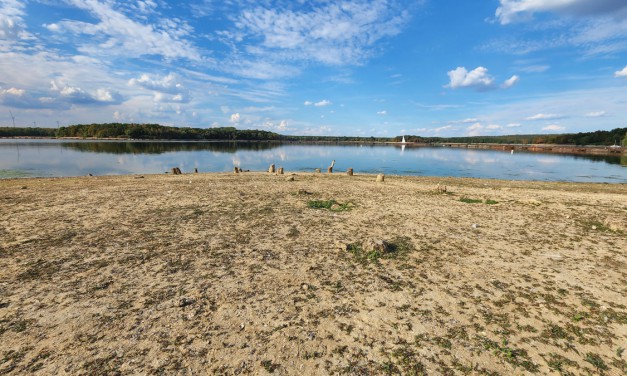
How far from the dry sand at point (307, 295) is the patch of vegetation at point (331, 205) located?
2107mm

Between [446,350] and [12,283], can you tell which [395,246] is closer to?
[446,350]

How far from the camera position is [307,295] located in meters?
6.40

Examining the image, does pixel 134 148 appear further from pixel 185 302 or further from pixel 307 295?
pixel 307 295

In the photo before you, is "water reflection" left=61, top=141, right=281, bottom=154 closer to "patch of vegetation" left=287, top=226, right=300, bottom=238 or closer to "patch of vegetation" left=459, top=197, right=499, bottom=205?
"patch of vegetation" left=287, top=226, right=300, bottom=238

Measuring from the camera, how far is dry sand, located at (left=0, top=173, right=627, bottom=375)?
455cm

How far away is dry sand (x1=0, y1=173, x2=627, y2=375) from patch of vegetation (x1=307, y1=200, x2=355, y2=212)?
211 centimetres

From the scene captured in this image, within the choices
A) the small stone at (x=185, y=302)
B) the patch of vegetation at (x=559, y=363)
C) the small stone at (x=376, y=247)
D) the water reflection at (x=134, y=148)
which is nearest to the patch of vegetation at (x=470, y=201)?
the small stone at (x=376, y=247)

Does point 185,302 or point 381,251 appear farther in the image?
point 381,251

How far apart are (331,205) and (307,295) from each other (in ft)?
29.6

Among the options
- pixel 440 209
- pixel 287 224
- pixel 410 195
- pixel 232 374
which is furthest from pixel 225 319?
pixel 410 195

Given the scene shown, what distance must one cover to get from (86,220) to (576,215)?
22.1m

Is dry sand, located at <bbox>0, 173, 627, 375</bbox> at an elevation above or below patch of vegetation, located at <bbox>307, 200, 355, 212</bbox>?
below

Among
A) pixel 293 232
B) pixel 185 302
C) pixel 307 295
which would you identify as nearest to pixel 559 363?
pixel 307 295

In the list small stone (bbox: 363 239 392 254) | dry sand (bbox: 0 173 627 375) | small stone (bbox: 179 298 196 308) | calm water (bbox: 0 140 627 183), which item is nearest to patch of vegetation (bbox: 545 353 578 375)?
dry sand (bbox: 0 173 627 375)
